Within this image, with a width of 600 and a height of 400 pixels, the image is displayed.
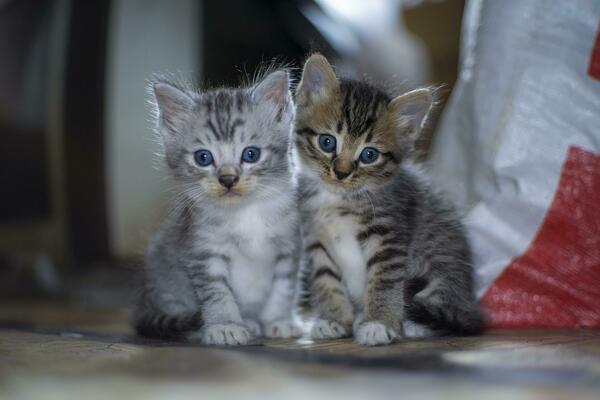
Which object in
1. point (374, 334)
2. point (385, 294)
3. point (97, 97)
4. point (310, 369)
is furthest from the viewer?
point (97, 97)

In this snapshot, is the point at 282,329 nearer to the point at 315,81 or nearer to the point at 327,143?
the point at 327,143

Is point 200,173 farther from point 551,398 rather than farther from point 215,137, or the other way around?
point 551,398

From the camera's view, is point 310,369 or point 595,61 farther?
point 595,61

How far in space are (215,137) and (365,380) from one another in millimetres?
940

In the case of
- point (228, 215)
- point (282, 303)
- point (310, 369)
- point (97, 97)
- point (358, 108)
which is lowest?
point (310, 369)

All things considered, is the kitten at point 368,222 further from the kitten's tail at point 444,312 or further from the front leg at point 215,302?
the front leg at point 215,302

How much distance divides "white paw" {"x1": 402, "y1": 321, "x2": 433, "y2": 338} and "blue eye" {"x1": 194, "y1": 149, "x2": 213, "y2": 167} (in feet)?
2.36

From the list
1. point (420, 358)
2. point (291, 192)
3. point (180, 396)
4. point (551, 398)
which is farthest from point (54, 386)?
point (291, 192)

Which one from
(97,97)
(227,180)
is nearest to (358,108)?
(227,180)

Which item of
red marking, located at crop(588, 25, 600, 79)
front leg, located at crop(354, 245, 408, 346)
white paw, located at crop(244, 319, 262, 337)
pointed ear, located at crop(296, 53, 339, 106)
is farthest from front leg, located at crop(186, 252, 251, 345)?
red marking, located at crop(588, 25, 600, 79)

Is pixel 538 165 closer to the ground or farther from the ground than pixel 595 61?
closer to the ground

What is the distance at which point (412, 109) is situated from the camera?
1857 millimetres

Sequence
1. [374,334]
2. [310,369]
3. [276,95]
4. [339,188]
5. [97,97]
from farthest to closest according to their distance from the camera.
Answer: [97,97]
[276,95]
[339,188]
[374,334]
[310,369]

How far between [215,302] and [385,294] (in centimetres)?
47
